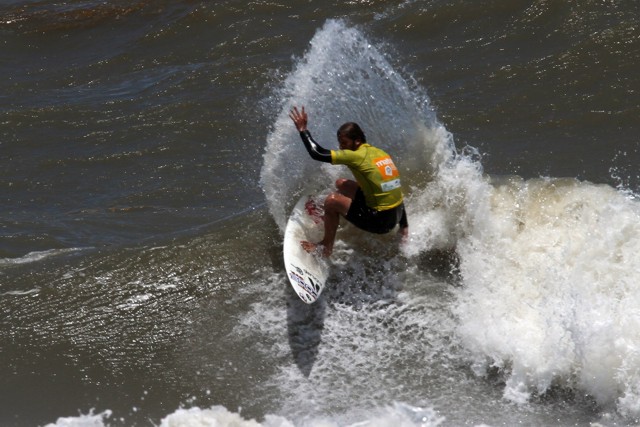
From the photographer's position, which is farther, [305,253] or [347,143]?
[305,253]

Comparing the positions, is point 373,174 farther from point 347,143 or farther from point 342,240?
point 342,240

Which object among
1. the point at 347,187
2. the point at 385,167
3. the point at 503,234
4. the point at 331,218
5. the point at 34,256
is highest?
the point at 385,167

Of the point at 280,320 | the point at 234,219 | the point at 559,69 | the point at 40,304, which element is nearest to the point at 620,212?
the point at 280,320

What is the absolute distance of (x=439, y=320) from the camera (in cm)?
694

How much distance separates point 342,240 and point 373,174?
960 mm

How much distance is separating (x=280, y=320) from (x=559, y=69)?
6.13 metres

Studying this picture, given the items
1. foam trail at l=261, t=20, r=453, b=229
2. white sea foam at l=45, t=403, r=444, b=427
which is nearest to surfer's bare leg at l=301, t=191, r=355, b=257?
foam trail at l=261, t=20, r=453, b=229

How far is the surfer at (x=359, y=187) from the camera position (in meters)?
7.04

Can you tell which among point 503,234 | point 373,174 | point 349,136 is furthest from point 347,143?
point 503,234

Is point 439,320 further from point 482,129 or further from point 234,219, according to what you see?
point 482,129

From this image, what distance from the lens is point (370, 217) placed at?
724 cm

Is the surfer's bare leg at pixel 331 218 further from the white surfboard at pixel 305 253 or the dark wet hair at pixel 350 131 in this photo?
the dark wet hair at pixel 350 131

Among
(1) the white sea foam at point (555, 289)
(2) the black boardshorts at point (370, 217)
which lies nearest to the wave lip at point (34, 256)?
(2) the black boardshorts at point (370, 217)

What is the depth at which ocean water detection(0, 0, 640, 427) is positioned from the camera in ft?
20.9
